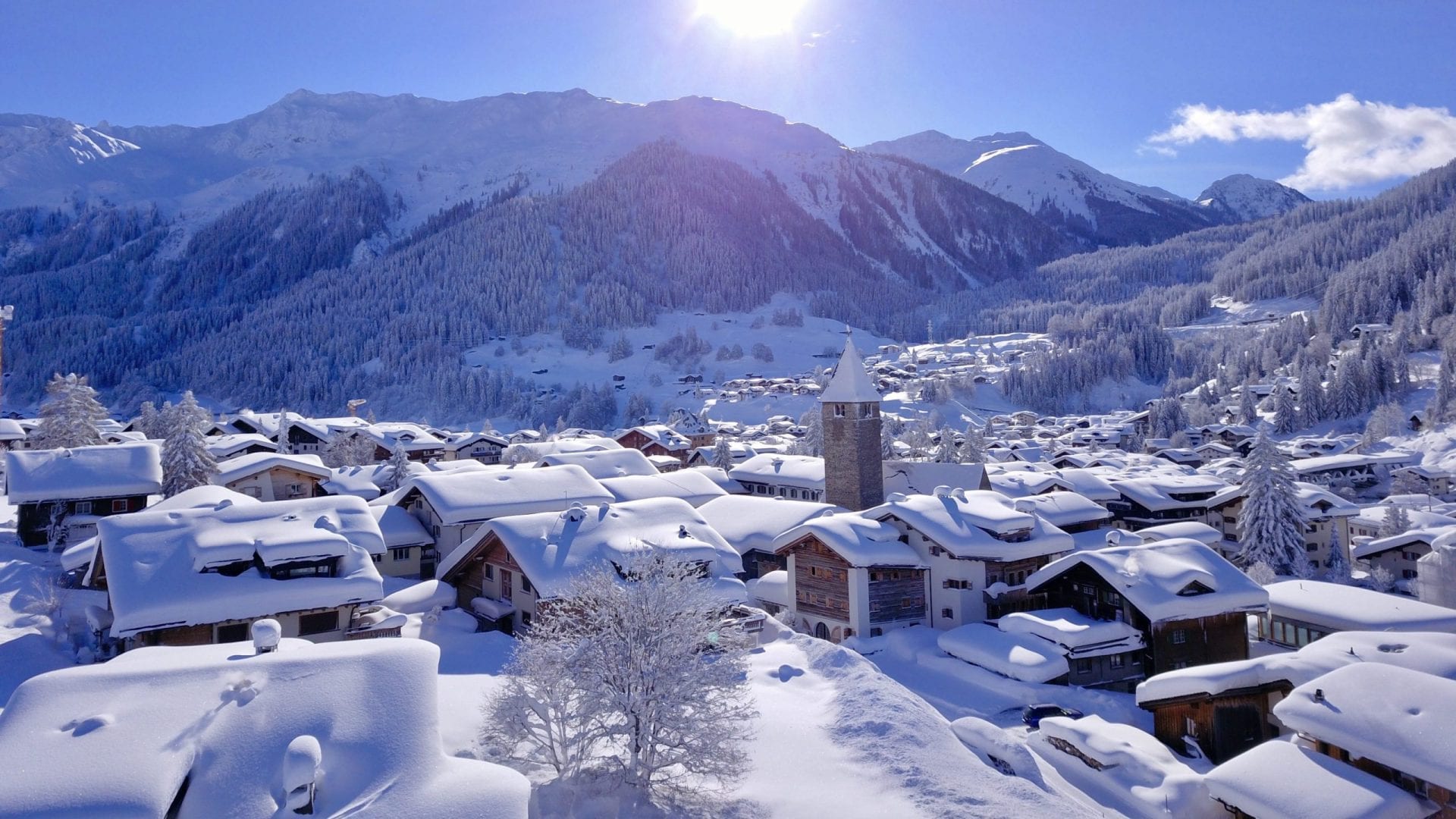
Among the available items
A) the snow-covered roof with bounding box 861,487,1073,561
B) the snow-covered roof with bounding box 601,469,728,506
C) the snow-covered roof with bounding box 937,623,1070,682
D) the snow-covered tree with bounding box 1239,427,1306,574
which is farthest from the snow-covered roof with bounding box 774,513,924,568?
the snow-covered tree with bounding box 1239,427,1306,574

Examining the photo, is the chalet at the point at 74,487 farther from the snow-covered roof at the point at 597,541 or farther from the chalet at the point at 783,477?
the chalet at the point at 783,477

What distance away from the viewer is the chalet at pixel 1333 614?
31188 mm

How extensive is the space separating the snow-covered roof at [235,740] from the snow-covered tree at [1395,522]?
6670 centimetres

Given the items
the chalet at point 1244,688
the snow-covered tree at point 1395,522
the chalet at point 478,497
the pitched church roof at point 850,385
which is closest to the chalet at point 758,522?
the chalet at point 478,497

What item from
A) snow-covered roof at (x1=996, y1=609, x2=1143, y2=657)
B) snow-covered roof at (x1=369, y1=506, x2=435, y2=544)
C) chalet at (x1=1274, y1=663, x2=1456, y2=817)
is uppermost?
snow-covered roof at (x1=369, y1=506, x2=435, y2=544)

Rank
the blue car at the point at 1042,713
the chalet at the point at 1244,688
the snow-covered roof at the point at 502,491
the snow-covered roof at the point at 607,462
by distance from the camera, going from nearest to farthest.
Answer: the chalet at the point at 1244,688 → the blue car at the point at 1042,713 → the snow-covered roof at the point at 502,491 → the snow-covered roof at the point at 607,462

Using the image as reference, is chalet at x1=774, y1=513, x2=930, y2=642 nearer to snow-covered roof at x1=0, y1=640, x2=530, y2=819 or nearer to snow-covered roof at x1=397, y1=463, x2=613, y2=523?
snow-covered roof at x1=397, y1=463, x2=613, y2=523

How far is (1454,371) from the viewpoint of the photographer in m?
101

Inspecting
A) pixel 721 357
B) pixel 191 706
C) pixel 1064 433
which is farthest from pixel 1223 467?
pixel 721 357

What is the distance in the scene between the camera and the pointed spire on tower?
4894 cm

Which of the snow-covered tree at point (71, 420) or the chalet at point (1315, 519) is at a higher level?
the snow-covered tree at point (71, 420)

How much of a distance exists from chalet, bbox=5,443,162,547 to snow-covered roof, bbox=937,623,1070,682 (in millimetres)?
34885

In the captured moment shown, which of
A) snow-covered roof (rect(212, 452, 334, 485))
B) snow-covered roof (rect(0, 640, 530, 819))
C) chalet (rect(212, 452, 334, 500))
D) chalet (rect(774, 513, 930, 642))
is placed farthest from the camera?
chalet (rect(212, 452, 334, 500))

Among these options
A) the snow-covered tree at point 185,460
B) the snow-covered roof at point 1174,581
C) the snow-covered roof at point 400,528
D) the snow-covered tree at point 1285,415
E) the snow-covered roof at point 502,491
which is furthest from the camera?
the snow-covered tree at point 1285,415
